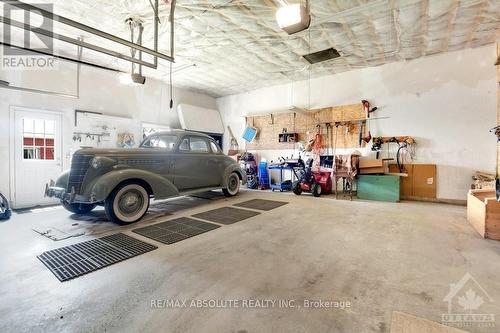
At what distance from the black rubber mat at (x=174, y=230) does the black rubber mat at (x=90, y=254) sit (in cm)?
24

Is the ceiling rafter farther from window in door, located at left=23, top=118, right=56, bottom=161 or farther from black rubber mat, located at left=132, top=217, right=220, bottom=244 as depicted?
window in door, located at left=23, top=118, right=56, bottom=161

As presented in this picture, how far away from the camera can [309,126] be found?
23.8ft

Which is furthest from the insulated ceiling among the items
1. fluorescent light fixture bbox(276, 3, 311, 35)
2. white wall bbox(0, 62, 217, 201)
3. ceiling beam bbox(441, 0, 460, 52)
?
fluorescent light fixture bbox(276, 3, 311, 35)

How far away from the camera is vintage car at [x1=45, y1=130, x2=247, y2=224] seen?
3.53 metres

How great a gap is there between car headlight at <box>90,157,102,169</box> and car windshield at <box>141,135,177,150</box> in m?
1.32

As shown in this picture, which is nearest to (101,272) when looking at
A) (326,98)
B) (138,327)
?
(138,327)

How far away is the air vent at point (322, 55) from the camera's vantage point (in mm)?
5242

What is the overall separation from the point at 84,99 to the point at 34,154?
168cm

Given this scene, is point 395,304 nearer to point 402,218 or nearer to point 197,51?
point 402,218

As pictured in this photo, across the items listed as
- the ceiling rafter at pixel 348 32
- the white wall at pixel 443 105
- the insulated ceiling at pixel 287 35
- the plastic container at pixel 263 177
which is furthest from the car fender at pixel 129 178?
the white wall at pixel 443 105

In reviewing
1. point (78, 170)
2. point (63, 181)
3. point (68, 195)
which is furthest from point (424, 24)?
point (63, 181)

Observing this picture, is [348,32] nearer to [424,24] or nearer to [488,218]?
[424,24]

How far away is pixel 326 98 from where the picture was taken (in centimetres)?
692

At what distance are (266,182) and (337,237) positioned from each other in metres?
4.76
